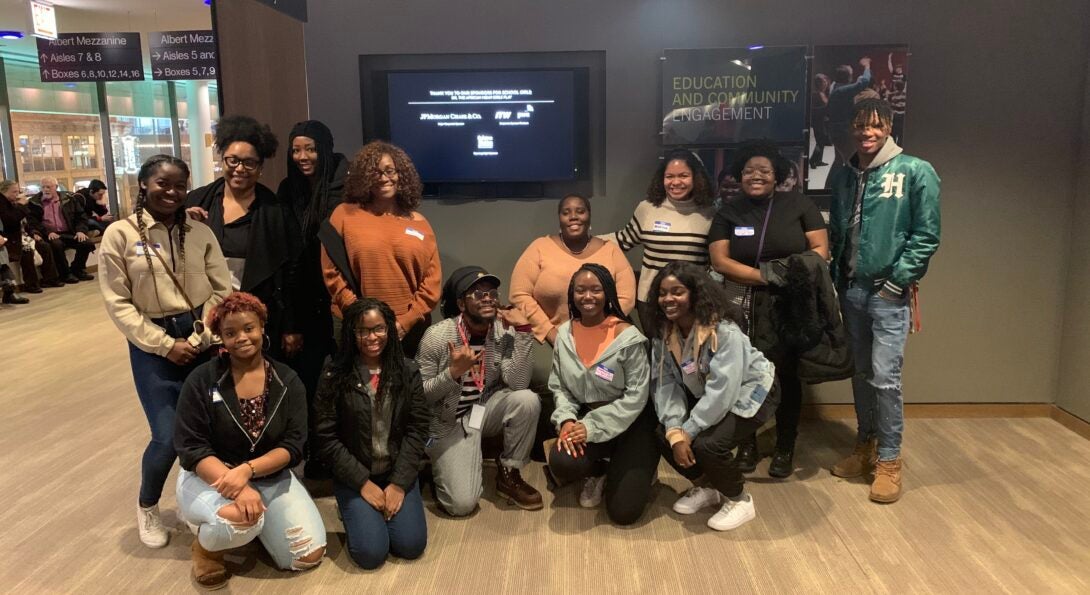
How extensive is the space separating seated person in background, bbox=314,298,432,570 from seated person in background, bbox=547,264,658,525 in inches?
22.5

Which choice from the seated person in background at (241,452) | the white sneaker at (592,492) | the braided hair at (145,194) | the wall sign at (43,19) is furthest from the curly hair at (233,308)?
the wall sign at (43,19)

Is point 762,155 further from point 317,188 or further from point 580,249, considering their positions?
point 317,188

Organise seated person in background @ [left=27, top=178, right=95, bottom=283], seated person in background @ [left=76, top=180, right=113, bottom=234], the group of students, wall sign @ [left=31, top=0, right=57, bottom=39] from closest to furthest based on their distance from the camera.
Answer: the group of students
wall sign @ [left=31, top=0, right=57, bottom=39]
seated person in background @ [left=27, top=178, right=95, bottom=283]
seated person in background @ [left=76, top=180, right=113, bottom=234]

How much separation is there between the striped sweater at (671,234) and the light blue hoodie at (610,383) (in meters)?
0.43

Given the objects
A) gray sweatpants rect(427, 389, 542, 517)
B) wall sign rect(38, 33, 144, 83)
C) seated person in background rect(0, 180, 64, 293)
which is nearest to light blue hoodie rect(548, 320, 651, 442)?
gray sweatpants rect(427, 389, 542, 517)

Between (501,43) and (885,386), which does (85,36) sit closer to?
(501,43)

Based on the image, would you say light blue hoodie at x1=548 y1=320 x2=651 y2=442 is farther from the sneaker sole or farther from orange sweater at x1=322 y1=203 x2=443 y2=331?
orange sweater at x1=322 y1=203 x2=443 y2=331

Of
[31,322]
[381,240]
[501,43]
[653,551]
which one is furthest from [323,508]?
[31,322]

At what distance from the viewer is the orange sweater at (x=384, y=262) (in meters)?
3.11

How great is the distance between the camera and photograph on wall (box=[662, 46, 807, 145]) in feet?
12.4

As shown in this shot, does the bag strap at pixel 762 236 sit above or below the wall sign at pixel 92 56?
below

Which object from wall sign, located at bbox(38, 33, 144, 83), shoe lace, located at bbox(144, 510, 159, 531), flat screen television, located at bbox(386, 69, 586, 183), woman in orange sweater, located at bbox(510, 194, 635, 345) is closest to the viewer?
shoe lace, located at bbox(144, 510, 159, 531)

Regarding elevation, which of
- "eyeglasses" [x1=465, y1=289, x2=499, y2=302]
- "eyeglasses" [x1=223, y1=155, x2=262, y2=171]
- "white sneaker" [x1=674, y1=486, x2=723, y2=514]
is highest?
"eyeglasses" [x1=223, y1=155, x2=262, y2=171]

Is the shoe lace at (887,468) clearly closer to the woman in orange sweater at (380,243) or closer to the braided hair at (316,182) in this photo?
the woman in orange sweater at (380,243)
